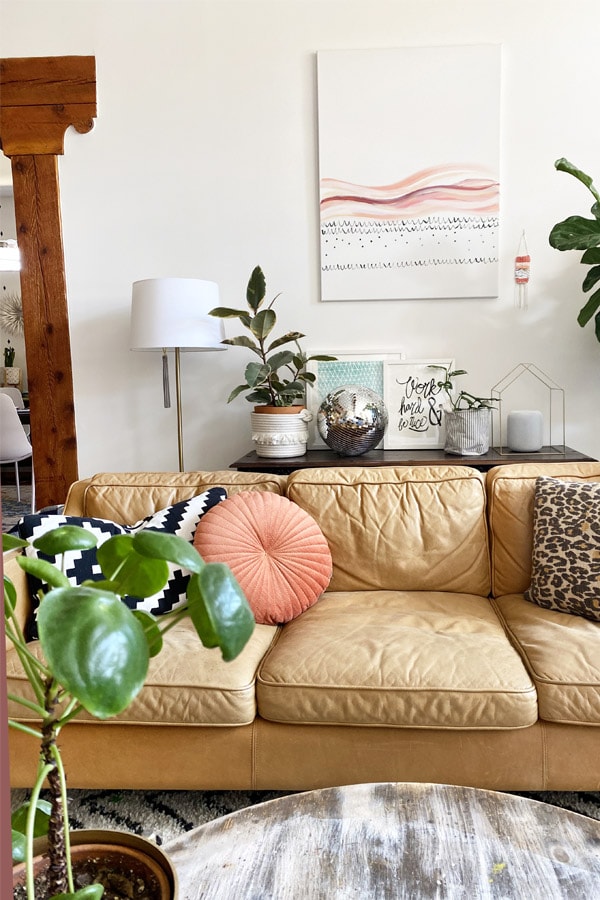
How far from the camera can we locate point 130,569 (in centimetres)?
61

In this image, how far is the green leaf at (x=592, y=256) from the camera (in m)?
2.69

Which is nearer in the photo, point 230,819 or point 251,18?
point 230,819

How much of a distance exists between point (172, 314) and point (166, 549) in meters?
2.31

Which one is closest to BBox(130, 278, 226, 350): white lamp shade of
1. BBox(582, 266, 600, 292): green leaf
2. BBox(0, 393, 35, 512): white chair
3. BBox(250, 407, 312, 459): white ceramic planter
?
BBox(250, 407, 312, 459): white ceramic planter

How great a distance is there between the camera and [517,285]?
302cm

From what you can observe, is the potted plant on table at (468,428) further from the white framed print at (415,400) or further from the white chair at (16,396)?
the white chair at (16,396)

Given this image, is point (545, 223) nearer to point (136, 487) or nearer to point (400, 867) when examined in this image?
point (136, 487)

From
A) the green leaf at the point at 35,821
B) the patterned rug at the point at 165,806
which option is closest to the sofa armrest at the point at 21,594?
the patterned rug at the point at 165,806

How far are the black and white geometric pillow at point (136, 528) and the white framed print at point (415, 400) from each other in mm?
1001

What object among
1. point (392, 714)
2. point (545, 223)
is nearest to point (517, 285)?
point (545, 223)

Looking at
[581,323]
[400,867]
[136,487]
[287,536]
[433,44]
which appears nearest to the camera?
[400,867]

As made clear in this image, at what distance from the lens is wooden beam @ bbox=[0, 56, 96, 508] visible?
3.07 m

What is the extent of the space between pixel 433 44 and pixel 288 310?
118cm

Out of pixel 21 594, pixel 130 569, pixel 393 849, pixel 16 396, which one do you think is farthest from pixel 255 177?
pixel 16 396
